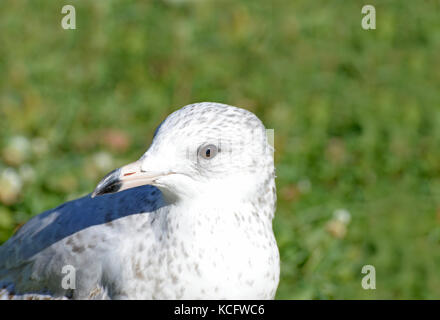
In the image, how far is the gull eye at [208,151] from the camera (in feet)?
8.51

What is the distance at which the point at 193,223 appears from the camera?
263 centimetres

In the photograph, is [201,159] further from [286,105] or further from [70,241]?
[286,105]

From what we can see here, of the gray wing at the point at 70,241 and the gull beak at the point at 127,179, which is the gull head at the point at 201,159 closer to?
the gull beak at the point at 127,179

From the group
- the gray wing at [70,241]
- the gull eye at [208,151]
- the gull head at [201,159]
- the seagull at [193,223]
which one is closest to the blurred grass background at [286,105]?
the gray wing at [70,241]

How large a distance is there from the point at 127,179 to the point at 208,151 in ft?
1.13

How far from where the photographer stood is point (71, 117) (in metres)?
5.15

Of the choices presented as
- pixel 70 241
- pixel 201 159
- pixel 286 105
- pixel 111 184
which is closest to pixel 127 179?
pixel 111 184

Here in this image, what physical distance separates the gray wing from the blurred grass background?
89cm

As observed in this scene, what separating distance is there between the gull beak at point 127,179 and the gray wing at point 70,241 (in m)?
0.24

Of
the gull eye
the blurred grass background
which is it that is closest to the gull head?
the gull eye

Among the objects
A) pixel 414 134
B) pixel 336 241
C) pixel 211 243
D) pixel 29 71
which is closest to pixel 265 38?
pixel 414 134

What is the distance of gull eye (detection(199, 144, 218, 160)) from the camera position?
2.59m

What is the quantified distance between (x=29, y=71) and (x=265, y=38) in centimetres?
218

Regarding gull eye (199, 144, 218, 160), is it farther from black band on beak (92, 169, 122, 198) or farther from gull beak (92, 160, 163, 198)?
black band on beak (92, 169, 122, 198)
